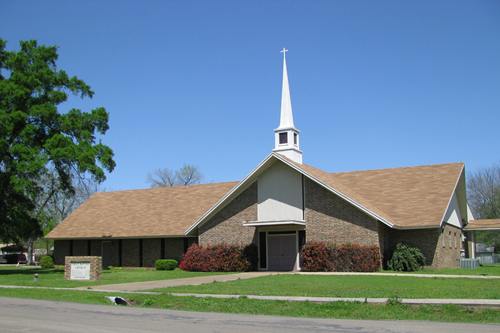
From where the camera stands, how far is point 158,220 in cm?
3719

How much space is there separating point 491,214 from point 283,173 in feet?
138

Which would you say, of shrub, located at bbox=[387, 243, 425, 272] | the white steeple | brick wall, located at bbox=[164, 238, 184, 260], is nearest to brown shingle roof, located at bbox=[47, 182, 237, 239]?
brick wall, located at bbox=[164, 238, 184, 260]

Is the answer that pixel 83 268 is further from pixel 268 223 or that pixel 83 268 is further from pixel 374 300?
pixel 374 300

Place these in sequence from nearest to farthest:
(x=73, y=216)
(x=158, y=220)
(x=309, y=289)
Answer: (x=309, y=289) < (x=158, y=220) < (x=73, y=216)

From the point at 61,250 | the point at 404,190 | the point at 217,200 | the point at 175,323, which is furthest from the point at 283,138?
the point at 175,323

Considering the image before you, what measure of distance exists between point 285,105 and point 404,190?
8.34 m

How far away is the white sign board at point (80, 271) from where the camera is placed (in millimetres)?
25219

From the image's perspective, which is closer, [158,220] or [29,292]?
[29,292]

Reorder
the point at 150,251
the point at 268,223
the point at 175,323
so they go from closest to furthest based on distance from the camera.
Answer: the point at 175,323 < the point at 268,223 < the point at 150,251

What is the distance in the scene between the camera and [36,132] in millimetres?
31766

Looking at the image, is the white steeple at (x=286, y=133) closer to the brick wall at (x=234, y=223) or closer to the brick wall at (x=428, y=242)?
the brick wall at (x=234, y=223)

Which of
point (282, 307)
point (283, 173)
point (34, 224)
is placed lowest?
point (282, 307)

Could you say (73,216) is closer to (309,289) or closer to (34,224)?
(34,224)

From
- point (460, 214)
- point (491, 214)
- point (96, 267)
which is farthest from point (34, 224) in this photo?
point (491, 214)
